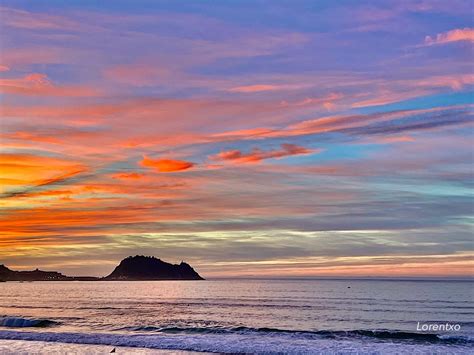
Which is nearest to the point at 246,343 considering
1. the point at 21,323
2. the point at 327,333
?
the point at 327,333

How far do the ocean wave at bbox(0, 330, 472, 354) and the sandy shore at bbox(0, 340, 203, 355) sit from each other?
5.75 ft

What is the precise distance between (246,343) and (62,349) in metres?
12.4

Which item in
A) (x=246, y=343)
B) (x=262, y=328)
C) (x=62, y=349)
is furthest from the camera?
(x=262, y=328)

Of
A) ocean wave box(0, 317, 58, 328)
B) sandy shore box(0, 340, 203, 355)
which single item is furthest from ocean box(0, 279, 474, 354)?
sandy shore box(0, 340, 203, 355)

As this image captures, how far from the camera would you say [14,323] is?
49.9 metres

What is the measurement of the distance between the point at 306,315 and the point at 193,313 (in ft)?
45.0

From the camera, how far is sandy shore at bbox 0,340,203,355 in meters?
31.5

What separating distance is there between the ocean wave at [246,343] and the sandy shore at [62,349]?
69.0 inches

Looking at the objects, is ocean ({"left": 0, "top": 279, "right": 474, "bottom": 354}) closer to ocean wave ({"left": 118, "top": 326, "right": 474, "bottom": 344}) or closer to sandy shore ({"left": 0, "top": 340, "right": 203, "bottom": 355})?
ocean wave ({"left": 118, "top": 326, "right": 474, "bottom": 344})

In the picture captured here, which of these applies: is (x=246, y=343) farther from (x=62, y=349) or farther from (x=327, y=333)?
(x=62, y=349)

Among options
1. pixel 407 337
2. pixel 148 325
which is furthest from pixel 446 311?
pixel 148 325

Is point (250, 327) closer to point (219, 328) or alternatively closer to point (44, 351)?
point (219, 328)

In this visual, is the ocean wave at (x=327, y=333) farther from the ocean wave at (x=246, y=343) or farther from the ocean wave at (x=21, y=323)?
the ocean wave at (x=21, y=323)

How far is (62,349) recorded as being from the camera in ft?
107
